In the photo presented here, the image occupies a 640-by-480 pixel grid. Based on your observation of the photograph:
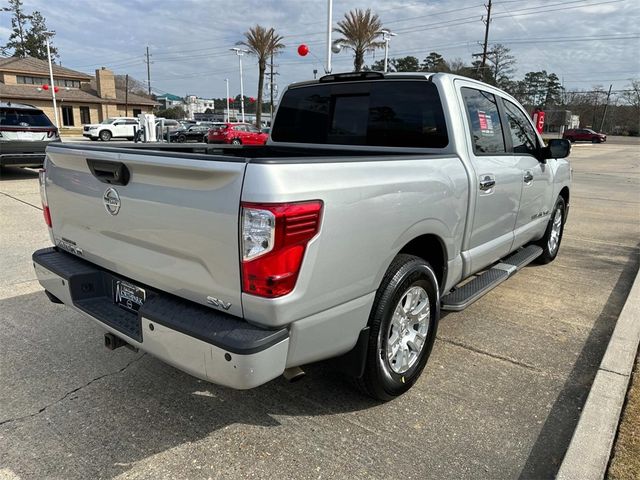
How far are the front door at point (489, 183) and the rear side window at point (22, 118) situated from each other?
1167 cm

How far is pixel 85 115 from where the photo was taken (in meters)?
52.8

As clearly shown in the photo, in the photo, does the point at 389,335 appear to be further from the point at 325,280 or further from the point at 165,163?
the point at 165,163

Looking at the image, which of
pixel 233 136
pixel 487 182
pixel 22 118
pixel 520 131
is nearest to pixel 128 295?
pixel 487 182

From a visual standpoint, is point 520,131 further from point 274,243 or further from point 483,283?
point 274,243

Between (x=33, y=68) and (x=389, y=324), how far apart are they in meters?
61.6

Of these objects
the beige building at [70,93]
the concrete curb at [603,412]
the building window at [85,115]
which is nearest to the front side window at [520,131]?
the concrete curb at [603,412]

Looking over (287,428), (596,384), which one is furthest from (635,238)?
(287,428)

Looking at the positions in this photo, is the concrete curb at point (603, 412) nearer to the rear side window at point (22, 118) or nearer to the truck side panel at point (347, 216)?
the truck side panel at point (347, 216)

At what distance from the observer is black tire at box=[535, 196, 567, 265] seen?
5738 millimetres

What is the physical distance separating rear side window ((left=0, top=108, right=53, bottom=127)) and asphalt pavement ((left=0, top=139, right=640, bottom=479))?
911 cm

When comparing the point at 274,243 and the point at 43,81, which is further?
the point at 43,81

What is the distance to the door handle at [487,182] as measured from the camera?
3574 mm

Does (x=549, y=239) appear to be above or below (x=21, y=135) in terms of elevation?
below

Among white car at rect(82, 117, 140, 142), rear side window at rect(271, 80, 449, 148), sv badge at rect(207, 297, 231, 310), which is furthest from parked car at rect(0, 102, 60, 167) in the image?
white car at rect(82, 117, 140, 142)
